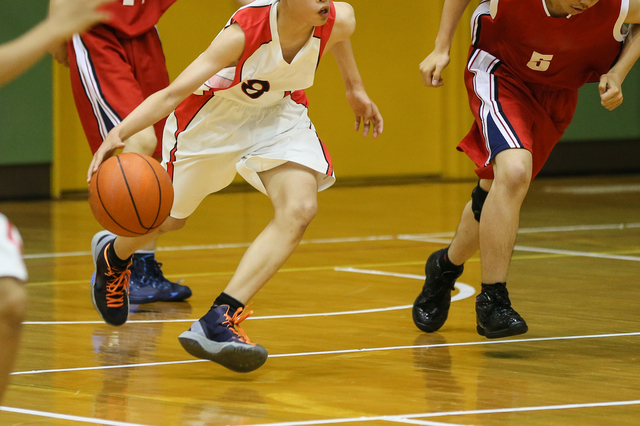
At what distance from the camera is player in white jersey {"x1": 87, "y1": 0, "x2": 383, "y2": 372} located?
3.43m

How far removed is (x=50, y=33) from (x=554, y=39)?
7.15 ft

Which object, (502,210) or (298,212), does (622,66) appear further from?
(298,212)

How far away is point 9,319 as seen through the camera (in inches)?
91.0

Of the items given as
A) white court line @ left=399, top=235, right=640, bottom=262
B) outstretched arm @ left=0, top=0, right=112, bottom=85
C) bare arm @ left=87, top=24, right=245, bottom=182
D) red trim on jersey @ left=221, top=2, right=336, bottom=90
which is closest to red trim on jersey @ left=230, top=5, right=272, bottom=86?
red trim on jersey @ left=221, top=2, right=336, bottom=90

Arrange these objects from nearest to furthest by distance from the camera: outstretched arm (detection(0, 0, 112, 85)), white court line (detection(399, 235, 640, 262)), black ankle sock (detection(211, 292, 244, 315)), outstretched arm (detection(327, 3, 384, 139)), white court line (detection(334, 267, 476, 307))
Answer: outstretched arm (detection(0, 0, 112, 85))
black ankle sock (detection(211, 292, 244, 315))
outstretched arm (detection(327, 3, 384, 139))
white court line (detection(334, 267, 476, 307))
white court line (detection(399, 235, 640, 262))

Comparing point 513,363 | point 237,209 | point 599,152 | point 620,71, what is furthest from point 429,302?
point 599,152

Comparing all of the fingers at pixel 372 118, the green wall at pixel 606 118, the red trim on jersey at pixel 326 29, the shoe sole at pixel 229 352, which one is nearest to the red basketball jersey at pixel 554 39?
the fingers at pixel 372 118

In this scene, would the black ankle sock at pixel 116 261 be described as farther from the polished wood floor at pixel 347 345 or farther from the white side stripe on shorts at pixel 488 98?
the white side stripe on shorts at pixel 488 98

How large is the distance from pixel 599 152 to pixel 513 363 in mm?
9506

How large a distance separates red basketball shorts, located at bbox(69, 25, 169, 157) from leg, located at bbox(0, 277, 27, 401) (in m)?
2.47

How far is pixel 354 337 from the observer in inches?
157

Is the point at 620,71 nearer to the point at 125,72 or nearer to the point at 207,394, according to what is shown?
the point at 207,394

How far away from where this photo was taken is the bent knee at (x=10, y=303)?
7.54ft

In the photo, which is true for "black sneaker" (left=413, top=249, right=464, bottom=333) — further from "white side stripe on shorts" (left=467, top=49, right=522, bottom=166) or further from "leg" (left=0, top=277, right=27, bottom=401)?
"leg" (left=0, top=277, right=27, bottom=401)
